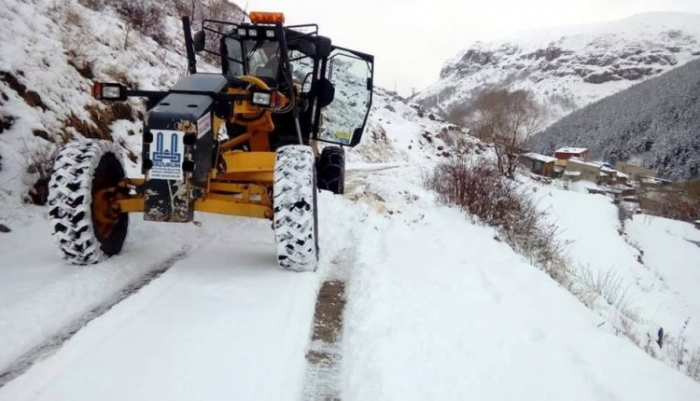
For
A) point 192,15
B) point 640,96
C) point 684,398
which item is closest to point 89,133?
point 684,398

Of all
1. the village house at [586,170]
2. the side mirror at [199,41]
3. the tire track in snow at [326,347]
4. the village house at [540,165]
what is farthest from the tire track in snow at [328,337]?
the village house at [586,170]

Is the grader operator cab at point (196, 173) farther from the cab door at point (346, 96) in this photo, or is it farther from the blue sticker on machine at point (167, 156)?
the cab door at point (346, 96)

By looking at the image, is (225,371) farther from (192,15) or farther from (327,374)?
(192,15)

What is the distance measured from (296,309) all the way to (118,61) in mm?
8240

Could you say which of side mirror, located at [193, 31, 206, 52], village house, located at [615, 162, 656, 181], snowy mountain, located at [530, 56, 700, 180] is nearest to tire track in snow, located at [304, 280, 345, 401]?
side mirror, located at [193, 31, 206, 52]

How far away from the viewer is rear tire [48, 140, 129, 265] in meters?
3.86

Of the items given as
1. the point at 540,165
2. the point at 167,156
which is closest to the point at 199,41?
the point at 167,156

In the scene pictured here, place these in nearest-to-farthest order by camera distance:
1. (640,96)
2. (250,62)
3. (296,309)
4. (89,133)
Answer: (296,309) → (250,62) → (89,133) → (640,96)

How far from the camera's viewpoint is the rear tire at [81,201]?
3.86m

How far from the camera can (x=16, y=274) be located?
3.74m

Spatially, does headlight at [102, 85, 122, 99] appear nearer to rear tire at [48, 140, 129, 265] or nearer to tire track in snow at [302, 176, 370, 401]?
rear tire at [48, 140, 129, 265]

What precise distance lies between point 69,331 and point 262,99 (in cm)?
226

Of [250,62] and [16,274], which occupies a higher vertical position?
[250,62]

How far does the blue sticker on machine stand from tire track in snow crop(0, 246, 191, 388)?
87cm
